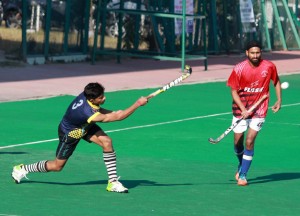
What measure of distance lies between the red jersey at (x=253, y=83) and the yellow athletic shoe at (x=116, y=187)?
1.86 m

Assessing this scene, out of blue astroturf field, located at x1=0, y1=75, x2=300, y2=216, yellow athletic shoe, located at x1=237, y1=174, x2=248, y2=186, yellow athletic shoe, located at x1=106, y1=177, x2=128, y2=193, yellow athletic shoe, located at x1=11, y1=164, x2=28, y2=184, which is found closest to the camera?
blue astroturf field, located at x1=0, y1=75, x2=300, y2=216

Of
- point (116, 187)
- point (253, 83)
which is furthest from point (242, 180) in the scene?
point (116, 187)

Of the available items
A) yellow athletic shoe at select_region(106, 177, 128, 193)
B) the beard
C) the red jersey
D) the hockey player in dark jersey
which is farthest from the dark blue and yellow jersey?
the beard

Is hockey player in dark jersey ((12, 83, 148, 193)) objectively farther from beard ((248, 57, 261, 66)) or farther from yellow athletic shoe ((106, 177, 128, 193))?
beard ((248, 57, 261, 66))

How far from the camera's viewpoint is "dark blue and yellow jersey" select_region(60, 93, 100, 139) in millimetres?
11523

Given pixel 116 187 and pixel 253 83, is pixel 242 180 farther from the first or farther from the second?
pixel 116 187

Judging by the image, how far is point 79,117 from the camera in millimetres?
11594

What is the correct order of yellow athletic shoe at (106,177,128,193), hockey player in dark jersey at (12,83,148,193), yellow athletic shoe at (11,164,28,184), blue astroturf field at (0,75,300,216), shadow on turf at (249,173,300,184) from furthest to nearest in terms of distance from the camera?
shadow on turf at (249,173,300,184) → yellow athletic shoe at (11,164,28,184) → yellow athletic shoe at (106,177,128,193) → hockey player in dark jersey at (12,83,148,193) → blue astroturf field at (0,75,300,216)

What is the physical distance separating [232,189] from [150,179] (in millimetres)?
1079

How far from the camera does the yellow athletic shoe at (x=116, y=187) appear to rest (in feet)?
38.3

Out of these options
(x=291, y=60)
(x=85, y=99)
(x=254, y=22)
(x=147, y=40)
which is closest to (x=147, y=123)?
(x=85, y=99)

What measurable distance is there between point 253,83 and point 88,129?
7.06ft

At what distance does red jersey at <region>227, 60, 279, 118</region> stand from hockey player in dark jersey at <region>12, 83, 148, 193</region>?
5.99 ft

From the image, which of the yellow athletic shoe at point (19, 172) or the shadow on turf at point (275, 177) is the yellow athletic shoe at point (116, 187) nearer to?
the yellow athletic shoe at point (19, 172)
